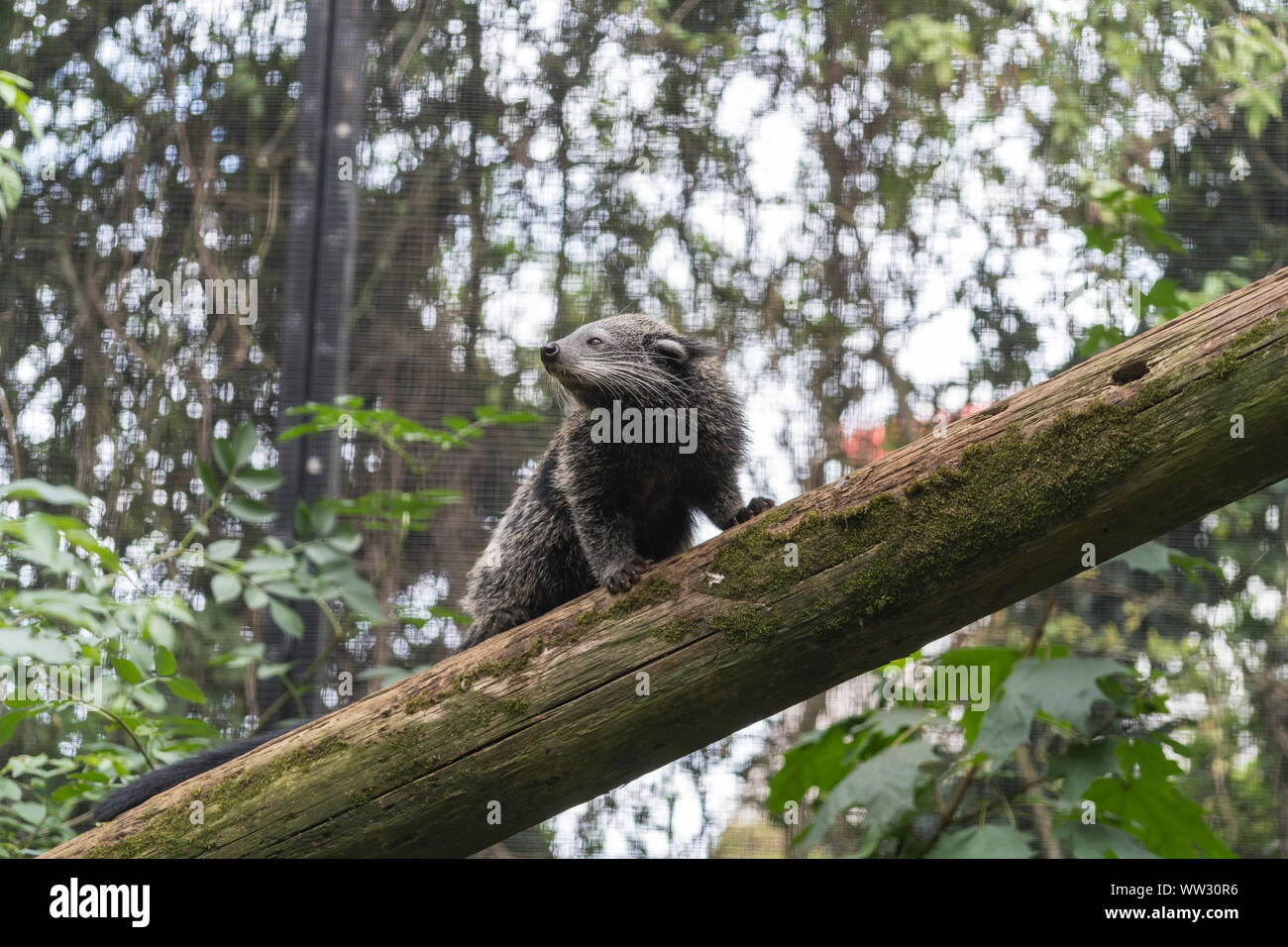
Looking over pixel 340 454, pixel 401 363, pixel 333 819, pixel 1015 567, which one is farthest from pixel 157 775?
pixel 1015 567

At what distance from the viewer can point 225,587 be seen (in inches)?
116

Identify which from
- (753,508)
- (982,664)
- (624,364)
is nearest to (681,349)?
(624,364)

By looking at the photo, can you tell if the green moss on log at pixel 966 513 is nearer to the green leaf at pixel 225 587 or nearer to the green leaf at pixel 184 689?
the green leaf at pixel 225 587

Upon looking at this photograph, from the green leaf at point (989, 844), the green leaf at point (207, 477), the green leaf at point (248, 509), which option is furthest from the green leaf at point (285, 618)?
the green leaf at point (989, 844)

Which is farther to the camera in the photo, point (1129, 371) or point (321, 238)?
point (321, 238)

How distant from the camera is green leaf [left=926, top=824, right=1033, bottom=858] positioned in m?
2.78

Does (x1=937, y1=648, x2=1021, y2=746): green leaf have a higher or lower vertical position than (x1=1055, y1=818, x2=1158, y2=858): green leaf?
higher

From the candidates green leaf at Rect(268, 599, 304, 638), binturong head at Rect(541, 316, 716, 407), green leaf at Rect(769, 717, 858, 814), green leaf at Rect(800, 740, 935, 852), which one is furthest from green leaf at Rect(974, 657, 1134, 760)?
green leaf at Rect(268, 599, 304, 638)

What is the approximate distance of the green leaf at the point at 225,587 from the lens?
2.92 m

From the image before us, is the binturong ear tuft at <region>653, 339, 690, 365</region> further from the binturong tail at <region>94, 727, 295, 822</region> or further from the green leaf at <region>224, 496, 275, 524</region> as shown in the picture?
the green leaf at <region>224, 496, 275, 524</region>

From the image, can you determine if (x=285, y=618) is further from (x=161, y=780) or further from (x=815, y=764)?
(x=815, y=764)

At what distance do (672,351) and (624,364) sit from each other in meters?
0.15

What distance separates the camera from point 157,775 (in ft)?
7.84

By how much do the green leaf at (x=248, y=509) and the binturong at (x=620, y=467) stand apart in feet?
3.02
